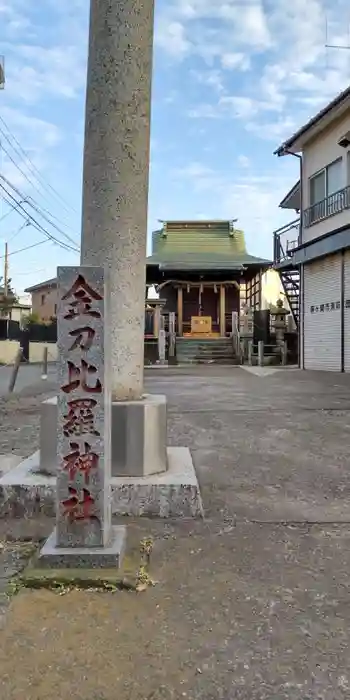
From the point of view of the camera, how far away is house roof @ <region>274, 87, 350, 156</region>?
14.4 metres

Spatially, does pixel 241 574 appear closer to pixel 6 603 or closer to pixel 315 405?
pixel 6 603

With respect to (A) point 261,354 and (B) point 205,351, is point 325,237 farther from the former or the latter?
(B) point 205,351

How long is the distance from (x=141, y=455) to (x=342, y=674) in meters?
1.98

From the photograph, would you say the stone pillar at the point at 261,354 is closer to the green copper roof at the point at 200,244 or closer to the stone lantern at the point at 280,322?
the stone lantern at the point at 280,322

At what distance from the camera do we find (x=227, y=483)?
4500mm

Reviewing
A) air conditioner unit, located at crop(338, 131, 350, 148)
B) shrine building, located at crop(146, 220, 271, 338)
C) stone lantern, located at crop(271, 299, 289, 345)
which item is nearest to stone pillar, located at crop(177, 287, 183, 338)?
shrine building, located at crop(146, 220, 271, 338)

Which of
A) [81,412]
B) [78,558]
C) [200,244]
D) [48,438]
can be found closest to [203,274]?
[200,244]

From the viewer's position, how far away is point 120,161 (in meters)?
3.79

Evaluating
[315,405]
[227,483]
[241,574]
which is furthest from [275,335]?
[241,574]

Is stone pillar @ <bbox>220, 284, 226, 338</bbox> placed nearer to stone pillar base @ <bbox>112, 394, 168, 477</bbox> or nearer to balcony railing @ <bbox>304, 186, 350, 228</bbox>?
balcony railing @ <bbox>304, 186, 350, 228</bbox>

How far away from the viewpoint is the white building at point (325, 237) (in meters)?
15.5

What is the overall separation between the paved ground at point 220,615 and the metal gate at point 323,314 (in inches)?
489

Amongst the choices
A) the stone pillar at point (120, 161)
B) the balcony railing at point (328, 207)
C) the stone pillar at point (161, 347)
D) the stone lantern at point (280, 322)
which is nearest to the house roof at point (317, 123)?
the balcony railing at point (328, 207)

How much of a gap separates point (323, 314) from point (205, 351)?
7.78 meters
